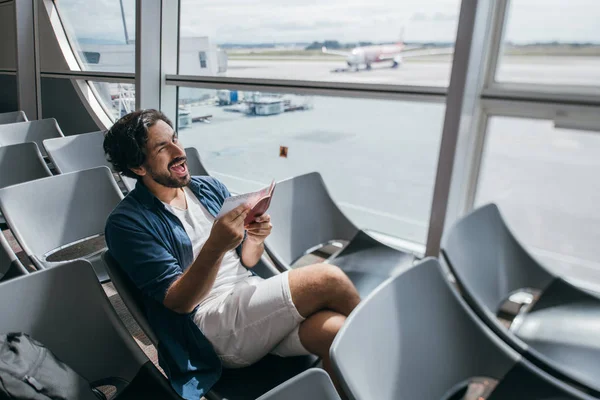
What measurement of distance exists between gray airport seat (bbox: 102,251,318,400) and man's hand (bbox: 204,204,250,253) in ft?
Answer: 0.99

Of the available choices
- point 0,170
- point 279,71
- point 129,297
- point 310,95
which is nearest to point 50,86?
point 0,170

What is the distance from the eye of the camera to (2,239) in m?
1.74

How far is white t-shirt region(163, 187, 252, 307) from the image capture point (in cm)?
155

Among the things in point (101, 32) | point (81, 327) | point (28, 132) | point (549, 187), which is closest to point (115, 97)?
point (101, 32)

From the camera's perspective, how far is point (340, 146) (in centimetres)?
312

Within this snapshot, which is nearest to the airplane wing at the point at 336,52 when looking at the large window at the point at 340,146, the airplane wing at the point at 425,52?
the large window at the point at 340,146

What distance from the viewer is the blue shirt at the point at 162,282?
4.22 feet

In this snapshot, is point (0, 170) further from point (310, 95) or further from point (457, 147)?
point (457, 147)

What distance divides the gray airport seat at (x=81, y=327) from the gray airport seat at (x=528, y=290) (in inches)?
40.9

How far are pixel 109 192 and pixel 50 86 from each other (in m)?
3.94

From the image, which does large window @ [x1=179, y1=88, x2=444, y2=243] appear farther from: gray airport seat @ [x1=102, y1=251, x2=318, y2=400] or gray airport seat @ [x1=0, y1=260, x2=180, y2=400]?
gray airport seat @ [x1=0, y1=260, x2=180, y2=400]

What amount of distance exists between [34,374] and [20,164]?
217 cm

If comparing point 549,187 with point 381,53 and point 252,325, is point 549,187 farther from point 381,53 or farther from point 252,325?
point 252,325

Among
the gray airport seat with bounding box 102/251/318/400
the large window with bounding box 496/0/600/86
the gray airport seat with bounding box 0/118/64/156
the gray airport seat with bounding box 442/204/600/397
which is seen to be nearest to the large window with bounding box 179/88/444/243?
the large window with bounding box 496/0/600/86
